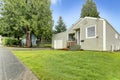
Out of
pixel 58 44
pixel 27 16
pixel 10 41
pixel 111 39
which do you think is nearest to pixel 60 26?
pixel 10 41

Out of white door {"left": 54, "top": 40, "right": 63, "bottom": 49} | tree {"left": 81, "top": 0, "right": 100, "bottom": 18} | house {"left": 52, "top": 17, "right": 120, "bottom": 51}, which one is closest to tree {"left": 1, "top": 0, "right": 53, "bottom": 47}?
white door {"left": 54, "top": 40, "right": 63, "bottom": 49}

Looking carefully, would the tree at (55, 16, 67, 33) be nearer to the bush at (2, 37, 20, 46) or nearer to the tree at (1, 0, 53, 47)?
the bush at (2, 37, 20, 46)

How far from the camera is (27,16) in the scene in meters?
32.3

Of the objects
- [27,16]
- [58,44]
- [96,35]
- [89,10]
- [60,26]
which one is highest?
[89,10]

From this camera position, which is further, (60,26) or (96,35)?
(60,26)

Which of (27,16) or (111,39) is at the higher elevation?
(27,16)

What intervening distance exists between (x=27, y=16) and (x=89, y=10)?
2682 centimetres

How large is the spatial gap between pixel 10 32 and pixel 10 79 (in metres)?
28.6

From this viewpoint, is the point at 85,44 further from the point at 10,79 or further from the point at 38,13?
the point at 10,79

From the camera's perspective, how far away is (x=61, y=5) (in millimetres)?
28438

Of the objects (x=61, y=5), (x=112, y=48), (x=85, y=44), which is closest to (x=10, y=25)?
(x=61, y=5)

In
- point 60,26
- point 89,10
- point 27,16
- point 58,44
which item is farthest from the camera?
point 89,10

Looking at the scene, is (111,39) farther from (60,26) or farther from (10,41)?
(60,26)

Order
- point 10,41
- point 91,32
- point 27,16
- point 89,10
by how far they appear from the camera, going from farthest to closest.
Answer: point 89,10
point 10,41
point 27,16
point 91,32
